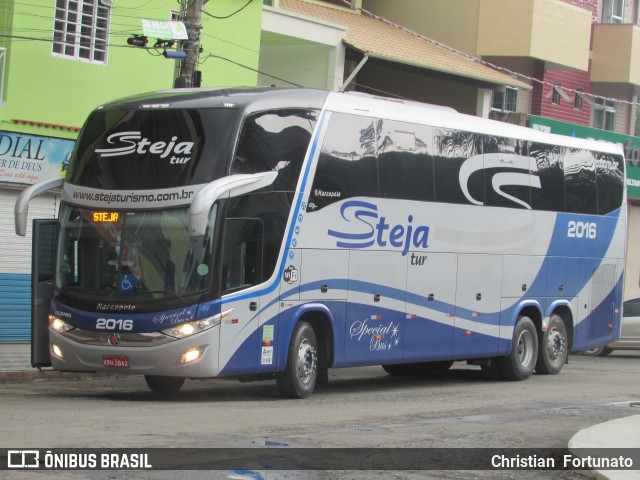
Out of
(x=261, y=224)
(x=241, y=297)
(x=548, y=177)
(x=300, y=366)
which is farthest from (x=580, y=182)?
(x=241, y=297)

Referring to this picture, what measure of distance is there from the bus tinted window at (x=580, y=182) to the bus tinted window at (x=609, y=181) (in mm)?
252

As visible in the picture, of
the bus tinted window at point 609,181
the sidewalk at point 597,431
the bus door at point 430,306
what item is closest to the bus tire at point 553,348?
the bus tinted window at point 609,181

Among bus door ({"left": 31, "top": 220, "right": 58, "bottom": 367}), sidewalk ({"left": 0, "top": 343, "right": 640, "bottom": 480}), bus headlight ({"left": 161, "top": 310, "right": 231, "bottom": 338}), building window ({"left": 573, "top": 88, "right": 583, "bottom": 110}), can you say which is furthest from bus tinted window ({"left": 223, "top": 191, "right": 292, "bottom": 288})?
building window ({"left": 573, "top": 88, "right": 583, "bottom": 110})

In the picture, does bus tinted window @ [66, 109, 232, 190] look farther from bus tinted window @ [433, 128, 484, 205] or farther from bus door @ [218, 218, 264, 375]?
bus tinted window @ [433, 128, 484, 205]

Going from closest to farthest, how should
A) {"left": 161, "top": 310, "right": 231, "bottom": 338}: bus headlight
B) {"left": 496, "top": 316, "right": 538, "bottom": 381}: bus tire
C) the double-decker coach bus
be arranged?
1. {"left": 161, "top": 310, "right": 231, "bottom": 338}: bus headlight
2. the double-decker coach bus
3. {"left": 496, "top": 316, "right": 538, "bottom": 381}: bus tire

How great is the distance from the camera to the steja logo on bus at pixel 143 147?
1469 cm

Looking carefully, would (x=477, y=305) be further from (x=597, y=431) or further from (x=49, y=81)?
(x=49, y=81)

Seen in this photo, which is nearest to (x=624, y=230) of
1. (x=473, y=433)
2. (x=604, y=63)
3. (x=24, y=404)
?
(x=473, y=433)

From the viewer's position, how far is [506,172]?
783 inches

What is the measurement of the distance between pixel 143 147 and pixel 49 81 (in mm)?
7300

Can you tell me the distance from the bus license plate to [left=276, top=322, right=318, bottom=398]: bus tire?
2.13 meters

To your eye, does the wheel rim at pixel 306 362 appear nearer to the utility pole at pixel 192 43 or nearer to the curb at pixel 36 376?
the curb at pixel 36 376

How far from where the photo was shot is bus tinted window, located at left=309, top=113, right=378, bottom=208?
15953 millimetres

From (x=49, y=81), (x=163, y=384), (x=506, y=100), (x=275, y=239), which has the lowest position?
(x=163, y=384)
